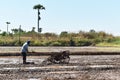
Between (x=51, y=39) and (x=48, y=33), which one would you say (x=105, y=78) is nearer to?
(x=51, y=39)

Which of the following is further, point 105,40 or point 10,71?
point 105,40

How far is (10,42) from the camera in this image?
61156mm

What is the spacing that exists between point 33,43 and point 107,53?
21.1m

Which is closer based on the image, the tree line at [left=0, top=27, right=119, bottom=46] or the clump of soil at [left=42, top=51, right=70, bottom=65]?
the clump of soil at [left=42, top=51, right=70, bottom=65]

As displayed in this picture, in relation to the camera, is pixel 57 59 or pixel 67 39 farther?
pixel 67 39

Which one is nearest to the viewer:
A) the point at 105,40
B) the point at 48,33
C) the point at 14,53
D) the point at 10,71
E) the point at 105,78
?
the point at 105,78

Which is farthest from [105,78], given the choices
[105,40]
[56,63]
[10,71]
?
[105,40]

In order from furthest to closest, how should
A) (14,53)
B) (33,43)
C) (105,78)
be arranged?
(33,43) → (14,53) → (105,78)

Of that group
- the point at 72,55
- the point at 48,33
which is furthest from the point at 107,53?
the point at 48,33

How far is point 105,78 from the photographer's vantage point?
19.8m

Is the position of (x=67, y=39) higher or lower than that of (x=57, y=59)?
higher

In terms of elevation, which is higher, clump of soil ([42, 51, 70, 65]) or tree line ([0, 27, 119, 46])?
tree line ([0, 27, 119, 46])

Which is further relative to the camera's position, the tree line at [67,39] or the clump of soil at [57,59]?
the tree line at [67,39]

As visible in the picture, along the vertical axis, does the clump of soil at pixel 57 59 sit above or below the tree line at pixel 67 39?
below
